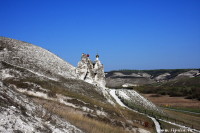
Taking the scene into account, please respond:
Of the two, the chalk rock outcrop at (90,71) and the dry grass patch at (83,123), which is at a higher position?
the chalk rock outcrop at (90,71)

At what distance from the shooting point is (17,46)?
186 ft

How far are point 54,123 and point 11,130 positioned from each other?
365cm

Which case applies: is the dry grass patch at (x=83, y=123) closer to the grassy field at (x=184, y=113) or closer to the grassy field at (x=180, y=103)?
the grassy field at (x=184, y=113)

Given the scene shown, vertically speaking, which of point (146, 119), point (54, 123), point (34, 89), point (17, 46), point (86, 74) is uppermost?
point (17, 46)

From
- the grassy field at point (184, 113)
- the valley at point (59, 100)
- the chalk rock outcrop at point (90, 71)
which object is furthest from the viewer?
the chalk rock outcrop at point (90, 71)

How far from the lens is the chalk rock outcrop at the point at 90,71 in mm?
60678

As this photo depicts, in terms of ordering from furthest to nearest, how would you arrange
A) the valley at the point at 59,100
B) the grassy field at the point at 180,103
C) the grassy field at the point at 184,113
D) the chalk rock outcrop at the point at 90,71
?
the grassy field at the point at 180,103
the chalk rock outcrop at the point at 90,71
the grassy field at the point at 184,113
the valley at the point at 59,100

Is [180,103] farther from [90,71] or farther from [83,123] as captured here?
[83,123]

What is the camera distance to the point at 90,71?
62.3m

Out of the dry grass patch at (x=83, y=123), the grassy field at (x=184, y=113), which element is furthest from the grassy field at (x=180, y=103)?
the dry grass patch at (x=83, y=123)

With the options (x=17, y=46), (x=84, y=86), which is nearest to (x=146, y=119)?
(x=84, y=86)

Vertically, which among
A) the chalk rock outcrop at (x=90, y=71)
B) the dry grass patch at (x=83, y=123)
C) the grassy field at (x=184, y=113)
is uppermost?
the chalk rock outcrop at (x=90, y=71)

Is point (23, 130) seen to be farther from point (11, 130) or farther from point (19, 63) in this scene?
point (19, 63)

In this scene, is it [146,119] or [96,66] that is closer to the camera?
[146,119]
